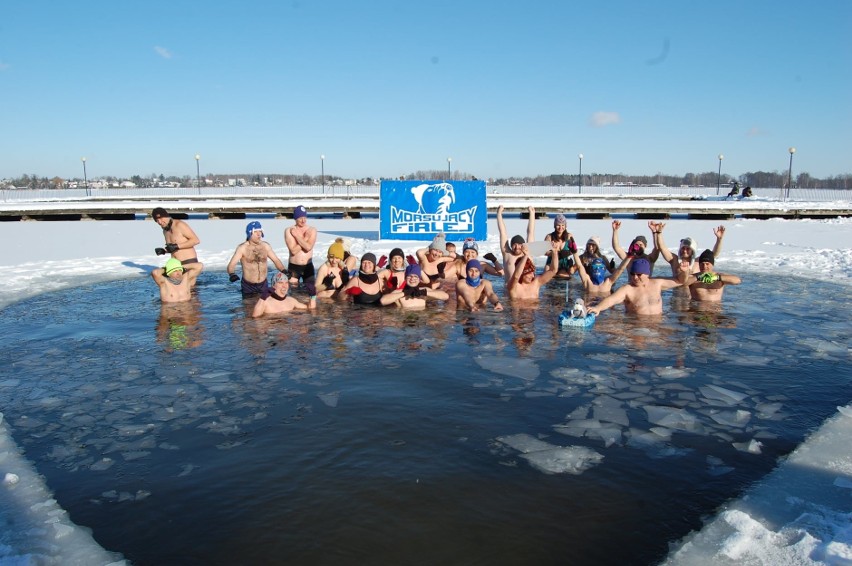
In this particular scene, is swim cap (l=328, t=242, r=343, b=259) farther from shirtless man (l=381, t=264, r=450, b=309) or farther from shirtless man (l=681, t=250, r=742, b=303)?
shirtless man (l=681, t=250, r=742, b=303)

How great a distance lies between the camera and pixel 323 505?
140 inches

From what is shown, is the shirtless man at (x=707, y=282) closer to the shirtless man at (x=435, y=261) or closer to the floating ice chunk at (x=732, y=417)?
the shirtless man at (x=435, y=261)

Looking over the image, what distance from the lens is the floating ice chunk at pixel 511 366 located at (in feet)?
19.3

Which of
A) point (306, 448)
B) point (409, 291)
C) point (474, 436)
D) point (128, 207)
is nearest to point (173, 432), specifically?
point (306, 448)

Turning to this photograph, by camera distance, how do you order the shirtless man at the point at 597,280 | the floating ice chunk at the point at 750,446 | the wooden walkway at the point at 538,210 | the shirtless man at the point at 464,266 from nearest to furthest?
the floating ice chunk at the point at 750,446 → the shirtless man at the point at 464,266 → the shirtless man at the point at 597,280 → the wooden walkway at the point at 538,210

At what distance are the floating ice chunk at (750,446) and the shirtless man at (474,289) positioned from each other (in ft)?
15.4

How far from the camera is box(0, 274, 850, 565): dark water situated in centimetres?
333

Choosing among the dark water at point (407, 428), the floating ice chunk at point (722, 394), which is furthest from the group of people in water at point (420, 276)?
the floating ice chunk at point (722, 394)

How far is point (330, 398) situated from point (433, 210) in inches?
438

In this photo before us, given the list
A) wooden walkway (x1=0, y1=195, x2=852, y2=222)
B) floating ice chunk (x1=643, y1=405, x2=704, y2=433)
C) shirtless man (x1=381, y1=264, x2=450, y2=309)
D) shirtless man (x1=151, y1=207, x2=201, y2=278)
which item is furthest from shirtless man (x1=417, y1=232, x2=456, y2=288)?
wooden walkway (x1=0, y1=195, x2=852, y2=222)

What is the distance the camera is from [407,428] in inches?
181

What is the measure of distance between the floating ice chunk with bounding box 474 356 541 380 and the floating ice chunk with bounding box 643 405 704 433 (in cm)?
117

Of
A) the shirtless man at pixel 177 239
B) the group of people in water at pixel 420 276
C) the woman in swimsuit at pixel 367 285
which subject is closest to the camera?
the group of people in water at pixel 420 276

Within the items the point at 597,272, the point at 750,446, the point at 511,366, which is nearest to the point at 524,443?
the point at 750,446
